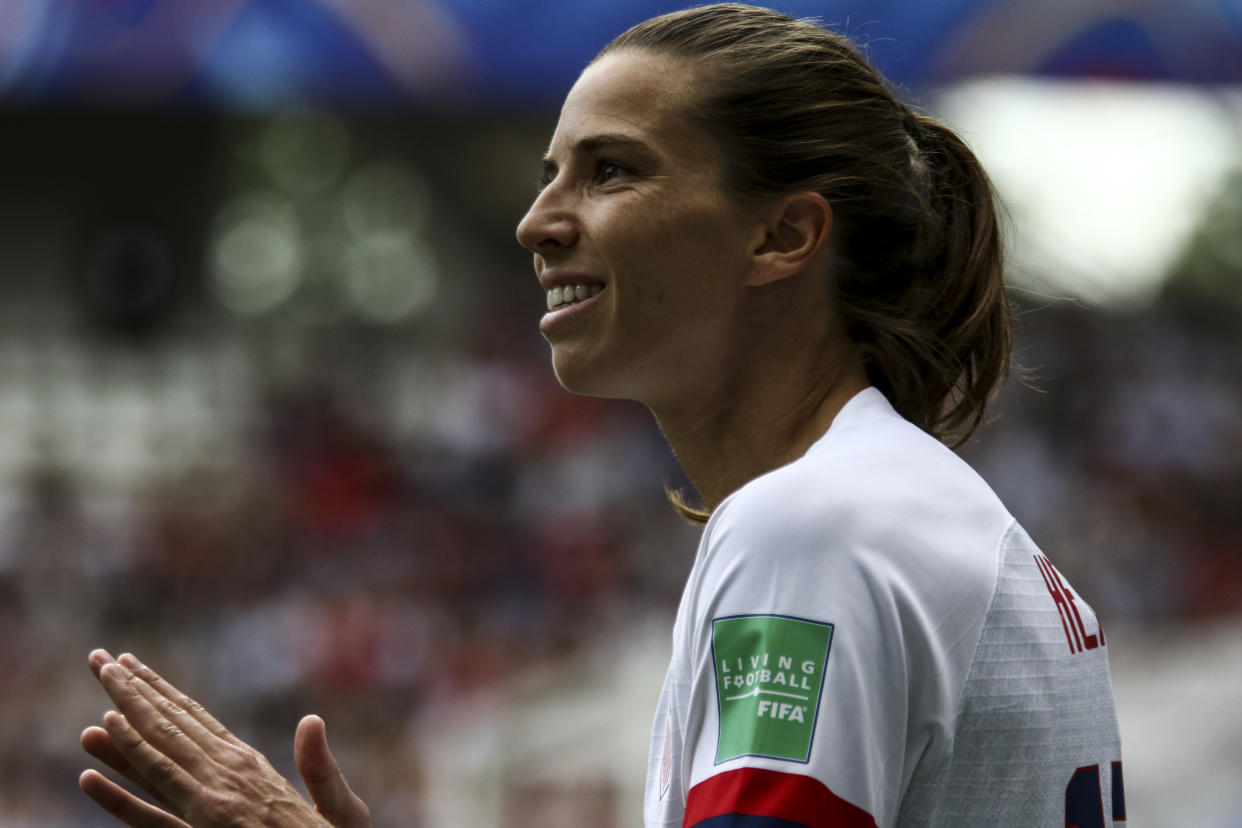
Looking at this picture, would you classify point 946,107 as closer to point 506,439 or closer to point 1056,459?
point 1056,459

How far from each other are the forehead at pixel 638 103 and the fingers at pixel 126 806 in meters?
1.10

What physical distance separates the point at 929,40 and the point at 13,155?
1178cm

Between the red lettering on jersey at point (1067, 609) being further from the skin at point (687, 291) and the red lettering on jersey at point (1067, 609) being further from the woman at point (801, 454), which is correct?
the skin at point (687, 291)

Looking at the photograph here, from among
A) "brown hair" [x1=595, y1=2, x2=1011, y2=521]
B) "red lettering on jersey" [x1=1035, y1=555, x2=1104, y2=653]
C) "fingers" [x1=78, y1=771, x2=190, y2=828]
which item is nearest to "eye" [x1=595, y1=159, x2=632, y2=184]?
"brown hair" [x1=595, y1=2, x2=1011, y2=521]

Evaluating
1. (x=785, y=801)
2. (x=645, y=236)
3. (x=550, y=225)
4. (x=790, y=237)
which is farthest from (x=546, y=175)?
(x=785, y=801)

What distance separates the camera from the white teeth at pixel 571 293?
7.48 ft

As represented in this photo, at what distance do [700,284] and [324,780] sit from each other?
89cm

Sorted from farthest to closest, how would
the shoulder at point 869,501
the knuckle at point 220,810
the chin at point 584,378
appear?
the chin at point 584,378
the knuckle at point 220,810
the shoulder at point 869,501

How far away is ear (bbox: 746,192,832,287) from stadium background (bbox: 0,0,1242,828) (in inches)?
247

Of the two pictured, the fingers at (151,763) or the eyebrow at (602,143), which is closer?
the fingers at (151,763)

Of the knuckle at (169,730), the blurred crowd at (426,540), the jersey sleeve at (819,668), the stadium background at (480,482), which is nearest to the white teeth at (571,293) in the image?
the jersey sleeve at (819,668)

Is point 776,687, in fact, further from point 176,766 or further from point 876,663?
point 176,766

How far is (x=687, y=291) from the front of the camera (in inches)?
86.7

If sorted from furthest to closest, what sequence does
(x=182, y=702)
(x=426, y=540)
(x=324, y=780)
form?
(x=426, y=540)
(x=324, y=780)
(x=182, y=702)
